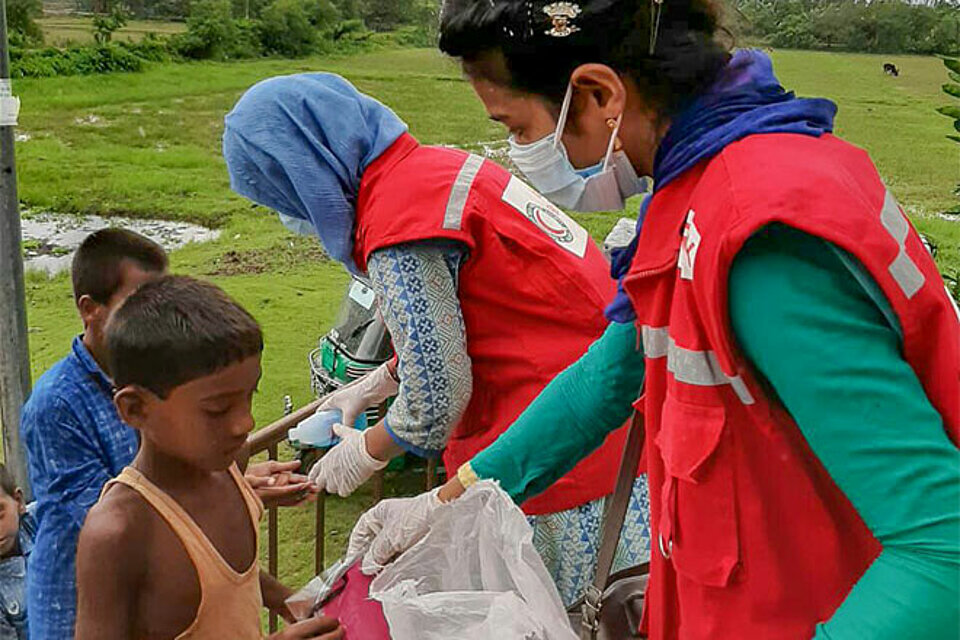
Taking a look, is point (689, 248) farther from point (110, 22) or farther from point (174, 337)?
point (110, 22)

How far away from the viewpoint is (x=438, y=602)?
4.28 ft

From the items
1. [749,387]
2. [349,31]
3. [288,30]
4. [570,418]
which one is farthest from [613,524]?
[349,31]

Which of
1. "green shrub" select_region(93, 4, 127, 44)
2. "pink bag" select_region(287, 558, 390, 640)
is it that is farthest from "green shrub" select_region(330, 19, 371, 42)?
"pink bag" select_region(287, 558, 390, 640)

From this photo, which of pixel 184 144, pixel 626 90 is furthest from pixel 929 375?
pixel 184 144

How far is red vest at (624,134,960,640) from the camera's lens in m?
0.73

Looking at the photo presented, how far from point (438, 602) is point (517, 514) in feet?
0.53

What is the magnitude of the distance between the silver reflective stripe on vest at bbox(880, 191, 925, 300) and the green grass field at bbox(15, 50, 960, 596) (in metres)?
0.63

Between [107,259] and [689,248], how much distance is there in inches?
47.9

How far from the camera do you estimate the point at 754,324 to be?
2.42 feet

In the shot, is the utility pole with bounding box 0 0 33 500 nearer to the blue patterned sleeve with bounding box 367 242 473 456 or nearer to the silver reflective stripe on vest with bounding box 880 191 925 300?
the blue patterned sleeve with bounding box 367 242 473 456

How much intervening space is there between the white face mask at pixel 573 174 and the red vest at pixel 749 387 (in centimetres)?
17

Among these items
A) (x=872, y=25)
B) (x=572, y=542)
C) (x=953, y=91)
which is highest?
(x=872, y=25)

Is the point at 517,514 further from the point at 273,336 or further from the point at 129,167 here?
the point at 129,167

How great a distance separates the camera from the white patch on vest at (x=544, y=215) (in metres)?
1.64
